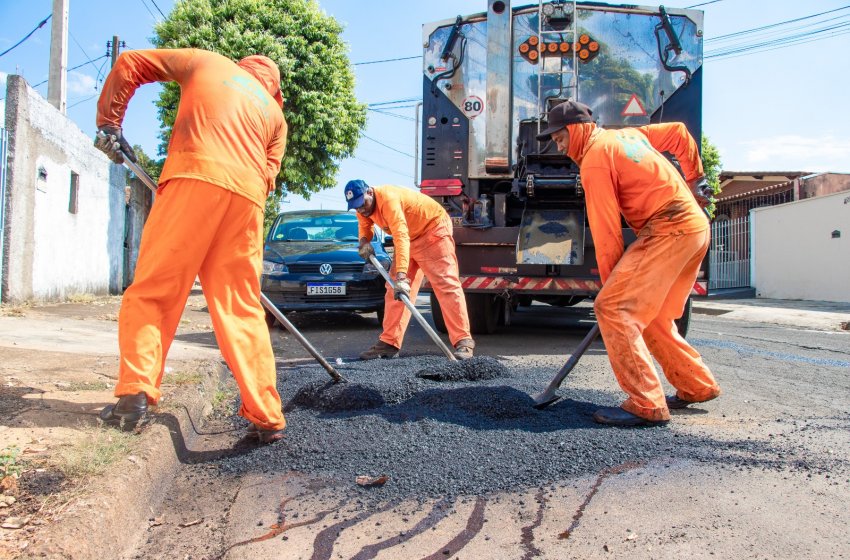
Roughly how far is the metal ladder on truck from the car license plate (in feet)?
9.42

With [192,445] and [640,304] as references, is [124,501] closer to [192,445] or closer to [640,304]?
[192,445]

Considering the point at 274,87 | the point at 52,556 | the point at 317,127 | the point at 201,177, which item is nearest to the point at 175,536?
the point at 52,556

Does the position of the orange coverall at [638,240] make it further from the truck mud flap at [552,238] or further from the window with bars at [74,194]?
the window with bars at [74,194]

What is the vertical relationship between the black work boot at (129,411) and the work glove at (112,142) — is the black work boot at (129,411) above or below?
below

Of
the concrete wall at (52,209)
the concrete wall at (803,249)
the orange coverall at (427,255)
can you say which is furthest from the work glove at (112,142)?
the concrete wall at (803,249)

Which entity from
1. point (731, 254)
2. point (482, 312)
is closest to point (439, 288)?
point (482, 312)

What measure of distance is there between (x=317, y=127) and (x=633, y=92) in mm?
10015

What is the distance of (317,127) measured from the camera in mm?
15523

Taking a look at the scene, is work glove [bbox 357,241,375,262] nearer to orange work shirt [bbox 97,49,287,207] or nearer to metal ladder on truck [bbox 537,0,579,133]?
metal ladder on truck [bbox 537,0,579,133]

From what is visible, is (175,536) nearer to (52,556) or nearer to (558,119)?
(52,556)

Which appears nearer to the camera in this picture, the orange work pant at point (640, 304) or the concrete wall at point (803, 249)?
the orange work pant at point (640, 304)

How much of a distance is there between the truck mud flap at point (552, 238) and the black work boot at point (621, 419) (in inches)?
112

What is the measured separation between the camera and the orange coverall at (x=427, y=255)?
5668mm

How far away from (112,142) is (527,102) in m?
4.59
